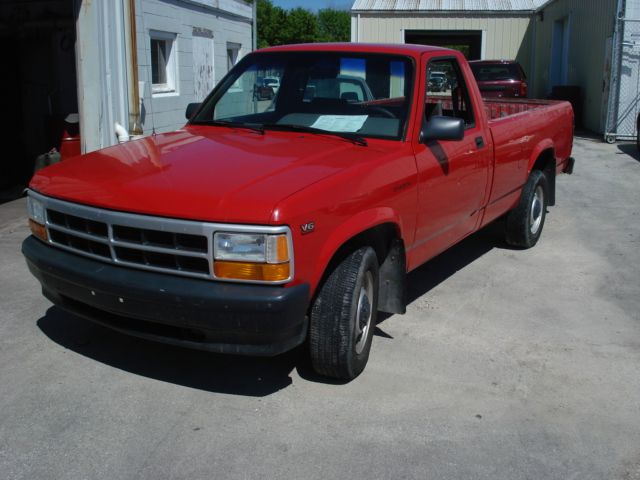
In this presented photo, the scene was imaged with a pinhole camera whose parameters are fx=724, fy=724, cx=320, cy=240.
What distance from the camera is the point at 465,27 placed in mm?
25562

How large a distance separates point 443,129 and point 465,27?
22.5m

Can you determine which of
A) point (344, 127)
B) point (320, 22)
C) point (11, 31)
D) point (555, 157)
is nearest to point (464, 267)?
point (555, 157)

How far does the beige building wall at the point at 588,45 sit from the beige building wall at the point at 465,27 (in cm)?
195

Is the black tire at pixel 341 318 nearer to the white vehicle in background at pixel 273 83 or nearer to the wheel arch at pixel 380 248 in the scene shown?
the wheel arch at pixel 380 248

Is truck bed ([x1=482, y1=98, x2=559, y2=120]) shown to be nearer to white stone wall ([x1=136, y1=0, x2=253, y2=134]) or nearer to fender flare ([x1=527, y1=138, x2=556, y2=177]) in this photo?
fender flare ([x1=527, y1=138, x2=556, y2=177])

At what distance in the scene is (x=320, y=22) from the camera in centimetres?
6900

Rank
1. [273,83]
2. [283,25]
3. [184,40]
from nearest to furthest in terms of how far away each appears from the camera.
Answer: [273,83] < [184,40] < [283,25]

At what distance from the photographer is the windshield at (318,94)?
4.70 metres

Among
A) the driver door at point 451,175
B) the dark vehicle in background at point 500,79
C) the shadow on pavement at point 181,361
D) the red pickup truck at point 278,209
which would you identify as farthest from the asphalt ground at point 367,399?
the dark vehicle in background at point 500,79

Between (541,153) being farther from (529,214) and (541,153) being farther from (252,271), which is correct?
(252,271)

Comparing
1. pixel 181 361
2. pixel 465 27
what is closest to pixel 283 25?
pixel 465 27

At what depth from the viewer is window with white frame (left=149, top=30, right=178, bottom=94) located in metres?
11.5

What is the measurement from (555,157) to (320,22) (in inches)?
2551

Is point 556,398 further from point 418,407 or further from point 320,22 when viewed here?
point 320,22
